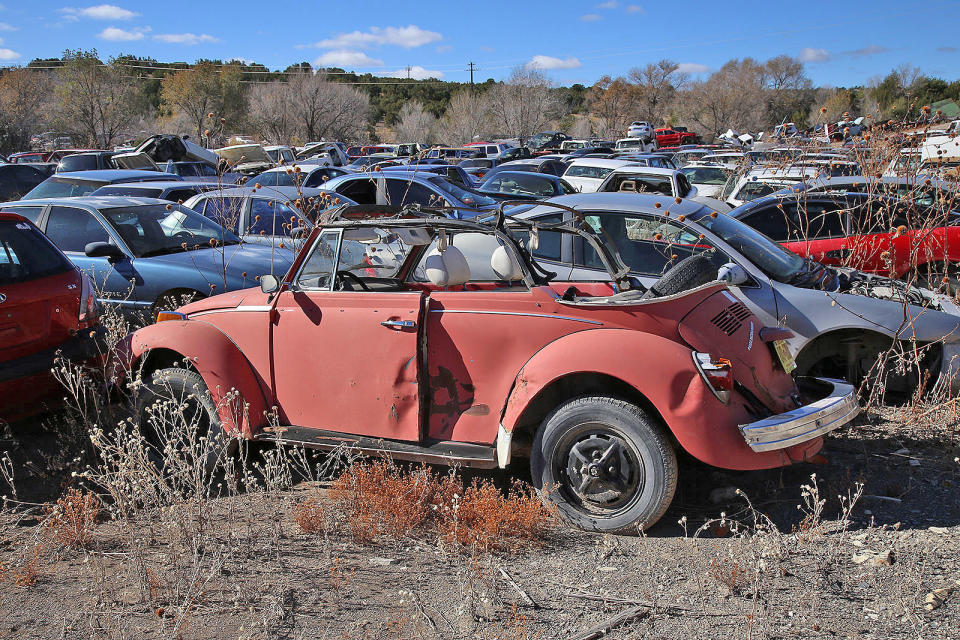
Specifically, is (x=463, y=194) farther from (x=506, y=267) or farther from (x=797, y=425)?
(x=797, y=425)

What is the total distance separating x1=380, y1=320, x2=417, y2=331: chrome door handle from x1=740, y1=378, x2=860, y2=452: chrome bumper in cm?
184

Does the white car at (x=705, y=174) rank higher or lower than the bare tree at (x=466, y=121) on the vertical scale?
lower

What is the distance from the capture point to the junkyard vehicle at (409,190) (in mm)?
13500

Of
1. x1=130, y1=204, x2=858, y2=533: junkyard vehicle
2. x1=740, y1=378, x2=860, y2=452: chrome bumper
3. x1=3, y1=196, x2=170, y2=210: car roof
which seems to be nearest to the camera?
x1=740, y1=378, x2=860, y2=452: chrome bumper

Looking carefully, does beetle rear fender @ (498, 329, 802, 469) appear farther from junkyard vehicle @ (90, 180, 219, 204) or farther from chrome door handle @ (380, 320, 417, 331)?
junkyard vehicle @ (90, 180, 219, 204)

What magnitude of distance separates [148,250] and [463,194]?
273 inches

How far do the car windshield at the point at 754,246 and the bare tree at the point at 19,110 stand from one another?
139 feet

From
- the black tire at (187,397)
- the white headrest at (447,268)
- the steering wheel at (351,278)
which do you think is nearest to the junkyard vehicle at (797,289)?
the white headrest at (447,268)

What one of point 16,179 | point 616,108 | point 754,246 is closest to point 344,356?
point 754,246

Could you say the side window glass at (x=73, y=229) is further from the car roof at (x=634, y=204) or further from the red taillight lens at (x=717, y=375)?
the red taillight lens at (x=717, y=375)

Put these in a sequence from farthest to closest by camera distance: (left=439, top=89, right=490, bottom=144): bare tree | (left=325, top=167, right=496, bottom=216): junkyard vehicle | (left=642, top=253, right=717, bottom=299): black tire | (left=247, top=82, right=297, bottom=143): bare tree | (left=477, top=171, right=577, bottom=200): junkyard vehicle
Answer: (left=439, top=89, right=490, bottom=144): bare tree → (left=247, top=82, right=297, bottom=143): bare tree → (left=477, top=171, right=577, bottom=200): junkyard vehicle → (left=325, top=167, right=496, bottom=216): junkyard vehicle → (left=642, top=253, right=717, bottom=299): black tire

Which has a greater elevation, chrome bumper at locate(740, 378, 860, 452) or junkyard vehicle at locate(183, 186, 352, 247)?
junkyard vehicle at locate(183, 186, 352, 247)

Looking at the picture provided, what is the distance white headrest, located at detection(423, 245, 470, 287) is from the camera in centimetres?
445

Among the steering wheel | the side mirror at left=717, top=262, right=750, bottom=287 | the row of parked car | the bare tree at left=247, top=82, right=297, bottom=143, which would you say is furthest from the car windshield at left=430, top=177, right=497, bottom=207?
the bare tree at left=247, top=82, right=297, bottom=143
